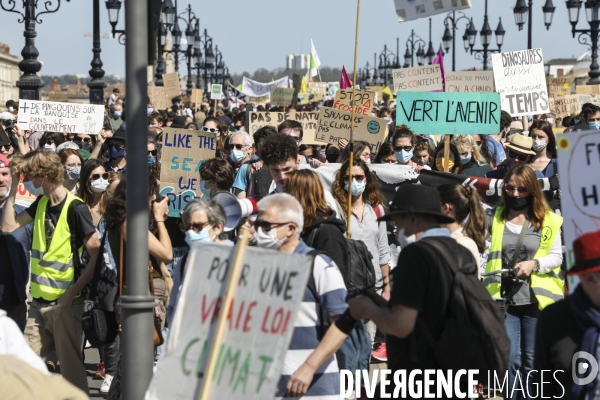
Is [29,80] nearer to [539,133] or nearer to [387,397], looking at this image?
[539,133]

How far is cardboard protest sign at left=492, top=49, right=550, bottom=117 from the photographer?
13438 millimetres

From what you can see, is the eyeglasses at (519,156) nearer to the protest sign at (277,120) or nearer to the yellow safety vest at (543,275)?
the yellow safety vest at (543,275)

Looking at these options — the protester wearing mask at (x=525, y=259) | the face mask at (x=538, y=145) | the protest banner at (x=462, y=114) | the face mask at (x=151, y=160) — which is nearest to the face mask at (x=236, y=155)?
the face mask at (x=151, y=160)

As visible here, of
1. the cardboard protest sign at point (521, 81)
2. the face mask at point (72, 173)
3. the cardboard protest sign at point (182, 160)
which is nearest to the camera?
the cardboard protest sign at point (182, 160)

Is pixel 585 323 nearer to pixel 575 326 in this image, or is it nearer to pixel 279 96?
pixel 575 326

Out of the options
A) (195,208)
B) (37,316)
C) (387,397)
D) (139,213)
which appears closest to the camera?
(387,397)

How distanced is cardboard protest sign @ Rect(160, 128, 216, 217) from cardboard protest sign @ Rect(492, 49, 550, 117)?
5547 mm

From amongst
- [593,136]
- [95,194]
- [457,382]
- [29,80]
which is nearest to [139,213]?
[457,382]

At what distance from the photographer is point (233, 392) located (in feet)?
12.7

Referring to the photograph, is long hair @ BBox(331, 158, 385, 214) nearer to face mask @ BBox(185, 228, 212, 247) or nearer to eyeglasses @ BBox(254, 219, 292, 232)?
face mask @ BBox(185, 228, 212, 247)

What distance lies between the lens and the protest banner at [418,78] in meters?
15.2

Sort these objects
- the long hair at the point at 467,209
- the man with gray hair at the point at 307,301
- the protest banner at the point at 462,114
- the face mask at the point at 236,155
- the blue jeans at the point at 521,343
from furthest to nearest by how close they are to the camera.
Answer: the face mask at the point at 236,155 < the protest banner at the point at 462,114 < the blue jeans at the point at 521,343 < the long hair at the point at 467,209 < the man with gray hair at the point at 307,301

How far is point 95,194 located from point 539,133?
367 cm

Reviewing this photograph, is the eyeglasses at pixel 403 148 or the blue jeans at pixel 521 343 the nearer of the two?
the blue jeans at pixel 521 343
